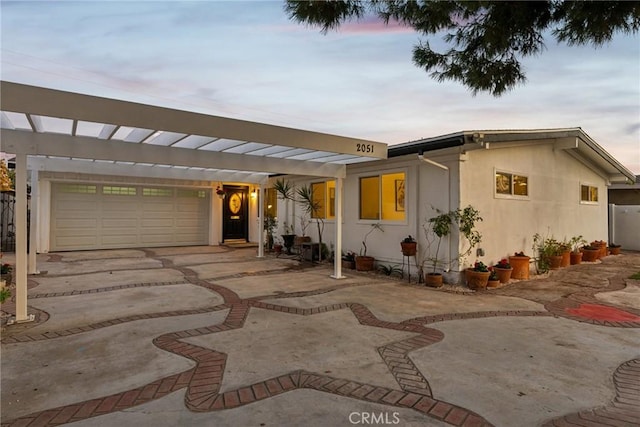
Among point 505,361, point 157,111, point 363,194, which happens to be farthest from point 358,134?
point 505,361

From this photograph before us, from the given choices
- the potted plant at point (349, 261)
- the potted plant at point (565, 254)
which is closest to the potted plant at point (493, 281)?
the potted plant at point (349, 261)

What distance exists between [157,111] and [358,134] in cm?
1107

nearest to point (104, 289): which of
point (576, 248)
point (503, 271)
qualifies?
point (503, 271)

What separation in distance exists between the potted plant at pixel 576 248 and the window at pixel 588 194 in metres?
1.32

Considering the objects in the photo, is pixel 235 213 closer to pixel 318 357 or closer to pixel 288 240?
pixel 288 240

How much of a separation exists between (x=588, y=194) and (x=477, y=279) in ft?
26.7

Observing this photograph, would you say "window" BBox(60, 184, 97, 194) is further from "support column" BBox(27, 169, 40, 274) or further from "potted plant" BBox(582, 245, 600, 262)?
"potted plant" BBox(582, 245, 600, 262)

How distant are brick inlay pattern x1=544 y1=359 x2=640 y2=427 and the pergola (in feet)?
14.4

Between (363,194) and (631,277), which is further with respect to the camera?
(363,194)

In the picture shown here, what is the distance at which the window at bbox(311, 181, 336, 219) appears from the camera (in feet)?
35.0

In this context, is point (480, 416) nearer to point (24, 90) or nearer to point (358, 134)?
point (24, 90)

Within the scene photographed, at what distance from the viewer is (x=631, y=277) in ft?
27.3

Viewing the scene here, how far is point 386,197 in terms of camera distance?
29.3 ft

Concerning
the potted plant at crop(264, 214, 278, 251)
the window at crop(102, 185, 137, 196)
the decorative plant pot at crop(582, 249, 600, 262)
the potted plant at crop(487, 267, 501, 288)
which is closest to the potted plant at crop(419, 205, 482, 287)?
the potted plant at crop(487, 267, 501, 288)
